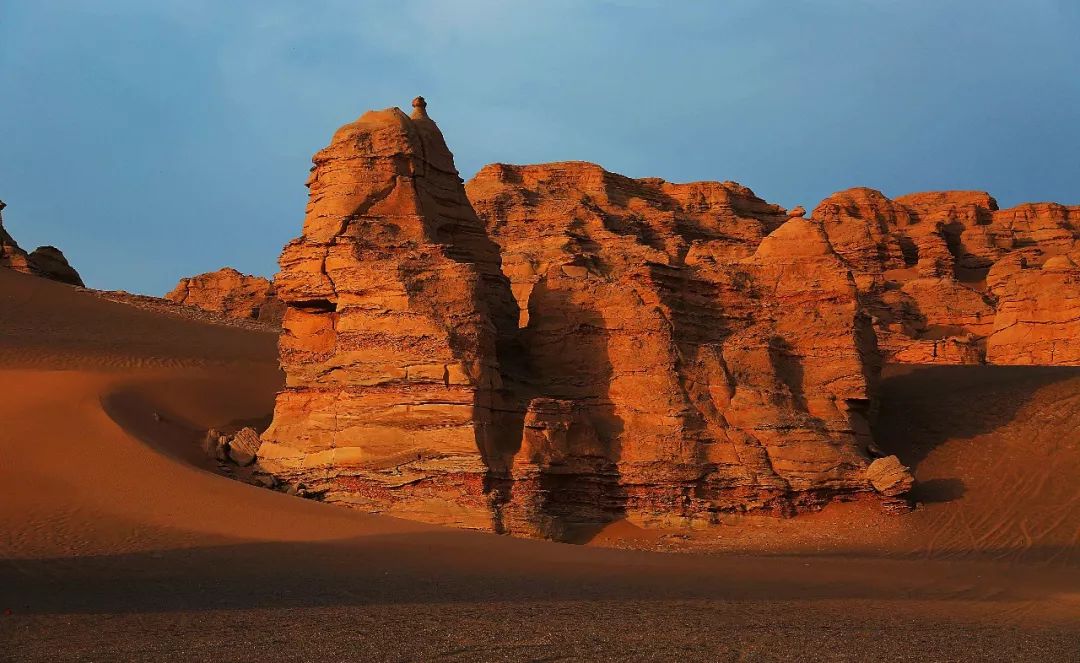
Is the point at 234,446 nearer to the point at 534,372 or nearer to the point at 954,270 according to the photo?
the point at 534,372

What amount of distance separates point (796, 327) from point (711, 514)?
5.47 m

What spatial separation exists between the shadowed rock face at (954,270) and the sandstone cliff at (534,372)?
17.2 m

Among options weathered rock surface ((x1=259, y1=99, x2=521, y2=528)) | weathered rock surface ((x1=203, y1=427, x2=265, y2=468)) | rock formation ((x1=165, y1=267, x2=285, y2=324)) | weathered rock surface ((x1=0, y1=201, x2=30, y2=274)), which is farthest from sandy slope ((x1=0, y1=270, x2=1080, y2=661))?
rock formation ((x1=165, y1=267, x2=285, y2=324))

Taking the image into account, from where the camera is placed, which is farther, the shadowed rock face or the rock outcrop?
the shadowed rock face

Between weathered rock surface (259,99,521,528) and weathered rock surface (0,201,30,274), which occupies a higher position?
weathered rock surface (0,201,30,274)

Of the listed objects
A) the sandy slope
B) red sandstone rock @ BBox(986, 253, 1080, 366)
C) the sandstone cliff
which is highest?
red sandstone rock @ BBox(986, 253, 1080, 366)

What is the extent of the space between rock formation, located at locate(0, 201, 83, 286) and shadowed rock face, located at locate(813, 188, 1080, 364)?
4011 cm

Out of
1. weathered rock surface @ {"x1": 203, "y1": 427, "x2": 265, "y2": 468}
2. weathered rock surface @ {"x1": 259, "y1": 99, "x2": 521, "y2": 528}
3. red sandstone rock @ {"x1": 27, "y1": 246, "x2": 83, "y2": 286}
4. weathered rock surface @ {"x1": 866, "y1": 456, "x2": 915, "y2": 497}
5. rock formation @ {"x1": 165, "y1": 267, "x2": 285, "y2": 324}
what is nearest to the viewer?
weathered rock surface @ {"x1": 259, "y1": 99, "x2": 521, "y2": 528}

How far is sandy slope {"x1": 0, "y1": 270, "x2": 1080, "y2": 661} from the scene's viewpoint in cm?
991

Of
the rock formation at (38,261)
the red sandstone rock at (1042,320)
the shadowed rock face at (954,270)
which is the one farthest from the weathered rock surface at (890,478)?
the rock formation at (38,261)

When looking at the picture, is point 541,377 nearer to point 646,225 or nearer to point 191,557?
point 191,557

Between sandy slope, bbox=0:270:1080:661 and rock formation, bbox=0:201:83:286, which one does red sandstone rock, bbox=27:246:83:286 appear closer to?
rock formation, bbox=0:201:83:286

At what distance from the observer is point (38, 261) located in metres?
50.3

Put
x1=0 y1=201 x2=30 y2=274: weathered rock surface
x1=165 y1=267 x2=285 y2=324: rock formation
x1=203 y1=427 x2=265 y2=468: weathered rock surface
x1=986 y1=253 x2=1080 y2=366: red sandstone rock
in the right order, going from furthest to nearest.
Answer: x1=165 y1=267 x2=285 y2=324: rock formation
x1=0 y1=201 x2=30 y2=274: weathered rock surface
x1=986 y1=253 x2=1080 y2=366: red sandstone rock
x1=203 y1=427 x2=265 y2=468: weathered rock surface
